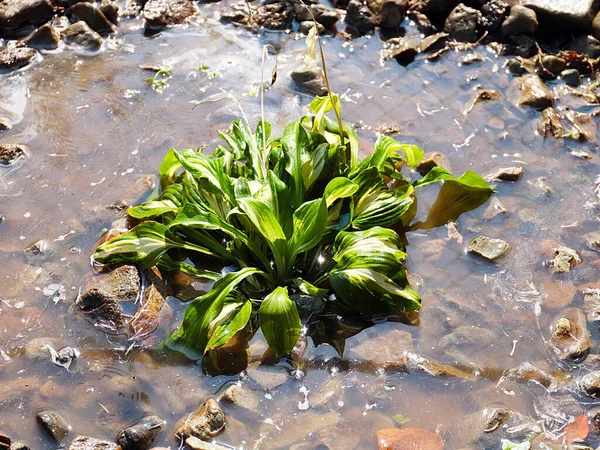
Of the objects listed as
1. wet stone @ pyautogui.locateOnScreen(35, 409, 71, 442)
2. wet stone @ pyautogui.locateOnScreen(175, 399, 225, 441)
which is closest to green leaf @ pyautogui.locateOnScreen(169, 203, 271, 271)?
wet stone @ pyautogui.locateOnScreen(175, 399, 225, 441)

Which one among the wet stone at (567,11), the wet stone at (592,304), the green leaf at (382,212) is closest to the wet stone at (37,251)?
the green leaf at (382,212)

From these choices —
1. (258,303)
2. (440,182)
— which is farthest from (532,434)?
(440,182)

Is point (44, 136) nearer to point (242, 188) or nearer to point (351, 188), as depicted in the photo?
point (242, 188)

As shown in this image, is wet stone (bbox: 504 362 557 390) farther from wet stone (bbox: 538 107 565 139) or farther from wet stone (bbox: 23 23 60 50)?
wet stone (bbox: 23 23 60 50)

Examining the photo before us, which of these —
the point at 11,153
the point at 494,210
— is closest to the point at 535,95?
the point at 494,210

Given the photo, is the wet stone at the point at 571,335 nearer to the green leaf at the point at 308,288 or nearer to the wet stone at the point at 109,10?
the green leaf at the point at 308,288

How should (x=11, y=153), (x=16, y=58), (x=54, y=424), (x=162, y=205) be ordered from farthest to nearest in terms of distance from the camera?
(x=16, y=58) < (x=11, y=153) < (x=162, y=205) < (x=54, y=424)

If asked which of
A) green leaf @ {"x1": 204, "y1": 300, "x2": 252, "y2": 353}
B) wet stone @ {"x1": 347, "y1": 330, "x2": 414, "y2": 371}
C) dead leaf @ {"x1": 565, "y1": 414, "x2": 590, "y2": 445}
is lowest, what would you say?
dead leaf @ {"x1": 565, "y1": 414, "x2": 590, "y2": 445}

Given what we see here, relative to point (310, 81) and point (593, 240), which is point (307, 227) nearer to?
point (593, 240)
